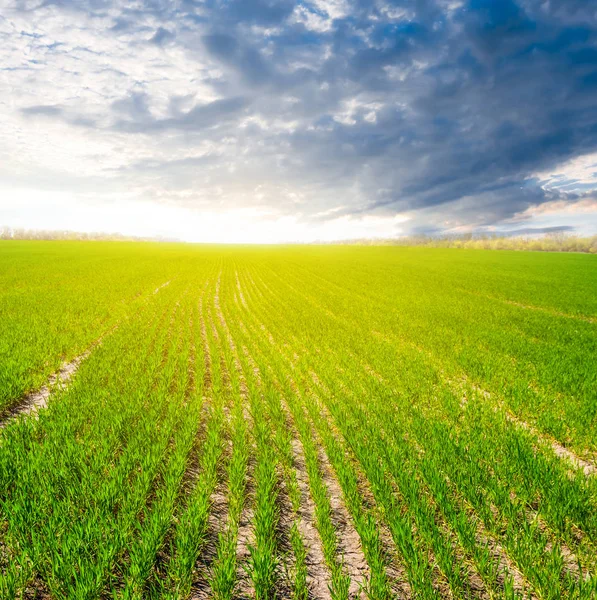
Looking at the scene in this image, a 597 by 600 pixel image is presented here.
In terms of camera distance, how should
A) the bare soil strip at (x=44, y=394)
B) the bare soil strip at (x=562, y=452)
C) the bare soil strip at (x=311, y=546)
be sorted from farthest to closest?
the bare soil strip at (x=44, y=394), the bare soil strip at (x=562, y=452), the bare soil strip at (x=311, y=546)

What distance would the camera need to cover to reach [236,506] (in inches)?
171

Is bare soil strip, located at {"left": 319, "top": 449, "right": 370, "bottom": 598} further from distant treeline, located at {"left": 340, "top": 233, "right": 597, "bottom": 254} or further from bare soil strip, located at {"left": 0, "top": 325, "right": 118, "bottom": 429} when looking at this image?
→ distant treeline, located at {"left": 340, "top": 233, "right": 597, "bottom": 254}

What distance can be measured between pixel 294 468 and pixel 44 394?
7024 millimetres

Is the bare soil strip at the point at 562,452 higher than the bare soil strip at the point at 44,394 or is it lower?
lower

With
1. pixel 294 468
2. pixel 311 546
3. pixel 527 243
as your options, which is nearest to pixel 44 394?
pixel 294 468

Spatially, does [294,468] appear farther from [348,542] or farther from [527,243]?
[527,243]

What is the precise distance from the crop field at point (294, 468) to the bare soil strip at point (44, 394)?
7 cm

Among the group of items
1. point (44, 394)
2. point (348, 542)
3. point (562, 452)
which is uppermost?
point (44, 394)

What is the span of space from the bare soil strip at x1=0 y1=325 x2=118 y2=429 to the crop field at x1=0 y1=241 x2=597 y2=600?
0.07 metres

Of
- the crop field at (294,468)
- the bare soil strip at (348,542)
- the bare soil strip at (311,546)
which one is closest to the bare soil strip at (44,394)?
the crop field at (294,468)

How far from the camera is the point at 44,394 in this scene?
806 centimetres

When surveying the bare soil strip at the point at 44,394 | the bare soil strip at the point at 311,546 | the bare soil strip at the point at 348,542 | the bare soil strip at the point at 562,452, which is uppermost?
the bare soil strip at the point at 44,394

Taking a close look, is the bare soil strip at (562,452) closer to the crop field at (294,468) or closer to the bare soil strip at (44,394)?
the crop field at (294,468)

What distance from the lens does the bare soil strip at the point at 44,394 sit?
6949mm
